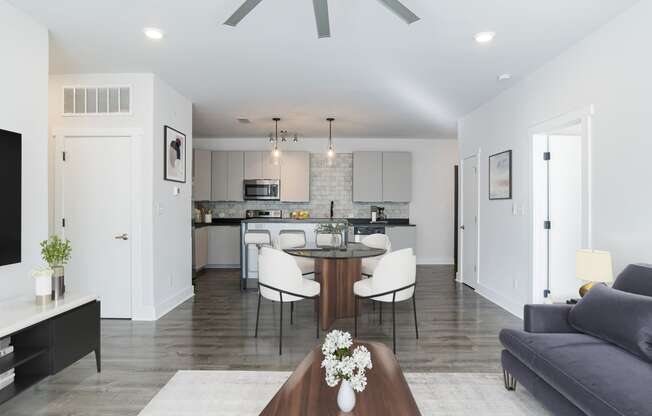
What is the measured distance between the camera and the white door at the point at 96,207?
420cm

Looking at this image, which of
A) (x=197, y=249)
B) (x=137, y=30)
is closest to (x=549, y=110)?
(x=137, y=30)

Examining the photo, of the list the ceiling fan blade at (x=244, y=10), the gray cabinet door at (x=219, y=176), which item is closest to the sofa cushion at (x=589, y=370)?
the ceiling fan blade at (x=244, y=10)

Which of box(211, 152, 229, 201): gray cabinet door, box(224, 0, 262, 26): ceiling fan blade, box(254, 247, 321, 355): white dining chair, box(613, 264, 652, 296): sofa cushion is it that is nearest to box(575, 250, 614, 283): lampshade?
box(613, 264, 652, 296): sofa cushion

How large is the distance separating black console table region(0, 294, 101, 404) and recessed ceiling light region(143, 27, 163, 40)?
2148 mm

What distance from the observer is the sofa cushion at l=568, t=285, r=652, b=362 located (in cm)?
199

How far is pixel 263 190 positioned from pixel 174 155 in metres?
3.11

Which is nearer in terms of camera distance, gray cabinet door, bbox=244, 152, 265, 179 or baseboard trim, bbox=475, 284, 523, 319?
baseboard trim, bbox=475, 284, 523, 319

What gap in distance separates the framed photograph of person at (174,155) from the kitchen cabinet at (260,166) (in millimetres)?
2770

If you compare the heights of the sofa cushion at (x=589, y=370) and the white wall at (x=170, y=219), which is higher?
the white wall at (x=170, y=219)

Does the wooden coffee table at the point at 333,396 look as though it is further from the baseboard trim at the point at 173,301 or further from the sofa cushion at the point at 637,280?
the baseboard trim at the point at 173,301

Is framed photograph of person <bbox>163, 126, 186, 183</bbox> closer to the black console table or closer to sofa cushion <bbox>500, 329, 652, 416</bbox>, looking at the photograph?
the black console table

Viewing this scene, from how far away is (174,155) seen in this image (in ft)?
15.8

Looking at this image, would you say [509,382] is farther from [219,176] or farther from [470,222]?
[219,176]

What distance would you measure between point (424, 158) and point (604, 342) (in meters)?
6.29
